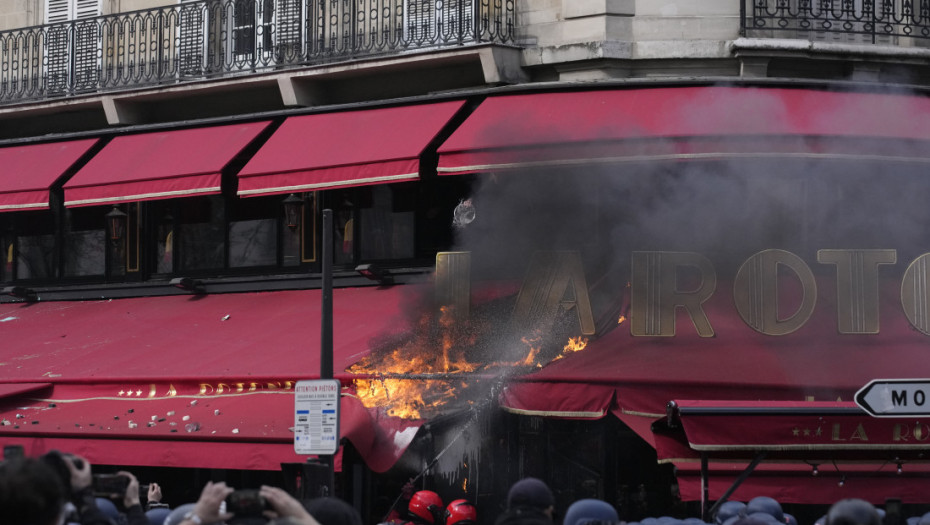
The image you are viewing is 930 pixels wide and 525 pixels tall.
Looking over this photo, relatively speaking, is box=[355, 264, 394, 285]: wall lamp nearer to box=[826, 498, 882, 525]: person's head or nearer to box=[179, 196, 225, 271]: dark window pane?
box=[179, 196, 225, 271]: dark window pane

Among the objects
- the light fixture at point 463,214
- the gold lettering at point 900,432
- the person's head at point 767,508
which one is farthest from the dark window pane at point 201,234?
the gold lettering at point 900,432

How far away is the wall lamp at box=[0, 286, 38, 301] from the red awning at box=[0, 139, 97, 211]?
4.09 feet

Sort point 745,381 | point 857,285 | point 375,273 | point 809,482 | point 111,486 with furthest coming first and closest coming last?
1. point 375,273
2. point 857,285
3. point 745,381
4. point 809,482
5. point 111,486

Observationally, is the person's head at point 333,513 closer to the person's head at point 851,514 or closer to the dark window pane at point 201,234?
the person's head at point 851,514

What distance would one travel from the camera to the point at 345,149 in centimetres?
1388

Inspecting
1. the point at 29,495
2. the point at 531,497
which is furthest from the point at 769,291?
the point at 29,495

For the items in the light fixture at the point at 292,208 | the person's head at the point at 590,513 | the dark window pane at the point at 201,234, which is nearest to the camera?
the person's head at the point at 590,513

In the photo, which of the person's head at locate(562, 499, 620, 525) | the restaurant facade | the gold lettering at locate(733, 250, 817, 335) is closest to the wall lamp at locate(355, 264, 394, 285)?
the restaurant facade

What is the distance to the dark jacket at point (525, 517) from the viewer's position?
6070mm

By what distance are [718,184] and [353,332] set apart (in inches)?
134

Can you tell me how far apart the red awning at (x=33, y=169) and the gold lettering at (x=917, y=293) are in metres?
8.52

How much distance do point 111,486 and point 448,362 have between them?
6.75 meters

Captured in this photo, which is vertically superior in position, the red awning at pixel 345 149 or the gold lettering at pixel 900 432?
the red awning at pixel 345 149

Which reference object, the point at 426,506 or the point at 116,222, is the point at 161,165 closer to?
the point at 116,222
